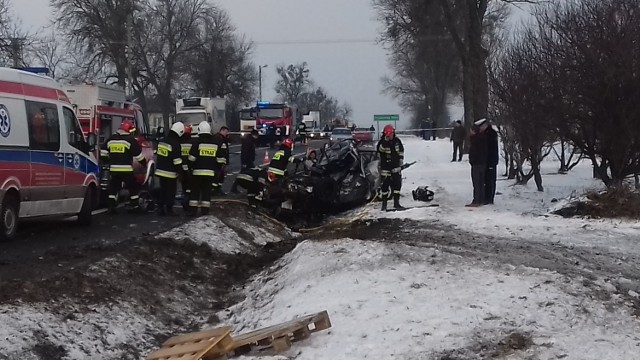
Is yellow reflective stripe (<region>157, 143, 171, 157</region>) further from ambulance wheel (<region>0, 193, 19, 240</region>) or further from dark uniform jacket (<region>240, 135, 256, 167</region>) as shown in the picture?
dark uniform jacket (<region>240, 135, 256, 167</region>)

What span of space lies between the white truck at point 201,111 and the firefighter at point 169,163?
25798mm

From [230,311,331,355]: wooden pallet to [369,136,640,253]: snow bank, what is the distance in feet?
16.2

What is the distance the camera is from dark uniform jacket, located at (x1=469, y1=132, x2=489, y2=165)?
1558 cm

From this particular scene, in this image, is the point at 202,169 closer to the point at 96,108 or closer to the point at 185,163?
the point at 185,163

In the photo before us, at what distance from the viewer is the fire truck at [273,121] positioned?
161 ft

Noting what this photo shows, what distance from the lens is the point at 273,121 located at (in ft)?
165

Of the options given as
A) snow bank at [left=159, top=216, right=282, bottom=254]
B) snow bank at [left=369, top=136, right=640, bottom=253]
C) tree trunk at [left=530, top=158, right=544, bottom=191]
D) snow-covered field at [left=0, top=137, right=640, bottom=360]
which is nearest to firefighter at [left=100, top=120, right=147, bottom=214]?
snow bank at [left=159, top=216, right=282, bottom=254]

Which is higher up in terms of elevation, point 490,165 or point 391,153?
point 391,153

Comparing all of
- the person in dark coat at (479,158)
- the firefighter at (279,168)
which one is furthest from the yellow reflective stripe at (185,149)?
the person in dark coat at (479,158)

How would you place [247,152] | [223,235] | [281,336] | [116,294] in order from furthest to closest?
[247,152] → [223,235] → [116,294] → [281,336]

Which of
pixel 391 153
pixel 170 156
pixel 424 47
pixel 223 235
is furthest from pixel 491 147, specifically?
pixel 424 47

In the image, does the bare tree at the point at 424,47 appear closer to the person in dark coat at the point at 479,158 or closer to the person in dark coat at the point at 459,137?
the person in dark coat at the point at 459,137

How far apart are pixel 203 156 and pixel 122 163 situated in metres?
1.55

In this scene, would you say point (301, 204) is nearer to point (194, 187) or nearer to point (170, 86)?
point (194, 187)
